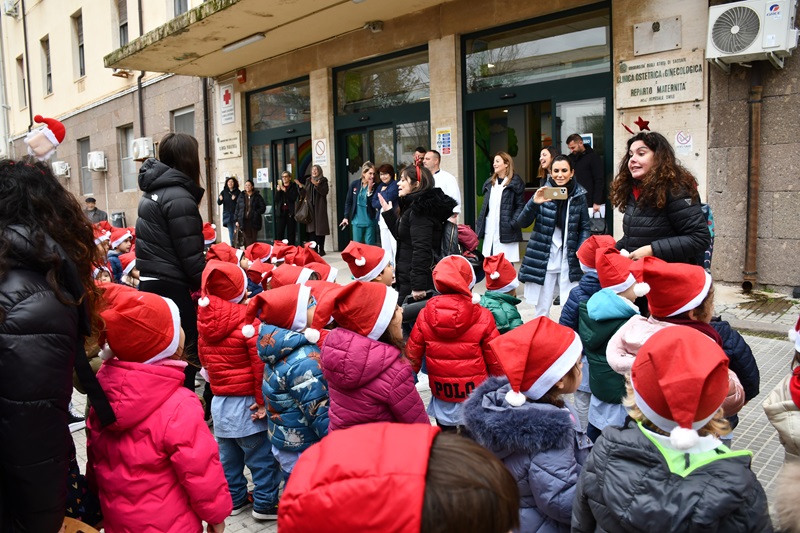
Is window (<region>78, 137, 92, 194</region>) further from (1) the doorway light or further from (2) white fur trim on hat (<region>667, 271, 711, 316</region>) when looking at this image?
(2) white fur trim on hat (<region>667, 271, 711, 316</region>)

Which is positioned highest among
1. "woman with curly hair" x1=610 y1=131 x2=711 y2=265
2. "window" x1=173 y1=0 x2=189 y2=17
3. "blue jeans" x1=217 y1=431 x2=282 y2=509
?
"window" x1=173 y1=0 x2=189 y2=17

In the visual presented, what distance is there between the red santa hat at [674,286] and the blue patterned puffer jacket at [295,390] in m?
1.59

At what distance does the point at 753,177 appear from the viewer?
293 inches

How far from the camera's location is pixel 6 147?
28250mm

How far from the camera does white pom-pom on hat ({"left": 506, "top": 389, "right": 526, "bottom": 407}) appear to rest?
2342mm

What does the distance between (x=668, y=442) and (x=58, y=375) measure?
1731 millimetres

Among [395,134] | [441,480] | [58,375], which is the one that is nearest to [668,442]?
[441,480]

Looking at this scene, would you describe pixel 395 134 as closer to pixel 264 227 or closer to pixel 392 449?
pixel 264 227

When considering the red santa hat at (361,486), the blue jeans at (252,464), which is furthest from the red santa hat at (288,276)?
the red santa hat at (361,486)

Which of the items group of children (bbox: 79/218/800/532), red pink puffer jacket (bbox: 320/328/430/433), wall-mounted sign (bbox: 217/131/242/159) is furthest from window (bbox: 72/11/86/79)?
red pink puffer jacket (bbox: 320/328/430/433)

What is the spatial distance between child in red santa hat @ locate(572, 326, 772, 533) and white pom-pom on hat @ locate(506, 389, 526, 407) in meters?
0.44

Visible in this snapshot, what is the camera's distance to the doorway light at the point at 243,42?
12484 mm

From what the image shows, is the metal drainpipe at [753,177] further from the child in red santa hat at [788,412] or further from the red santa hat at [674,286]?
the child in red santa hat at [788,412]

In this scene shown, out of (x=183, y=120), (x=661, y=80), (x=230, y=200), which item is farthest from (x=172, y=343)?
(x=183, y=120)
